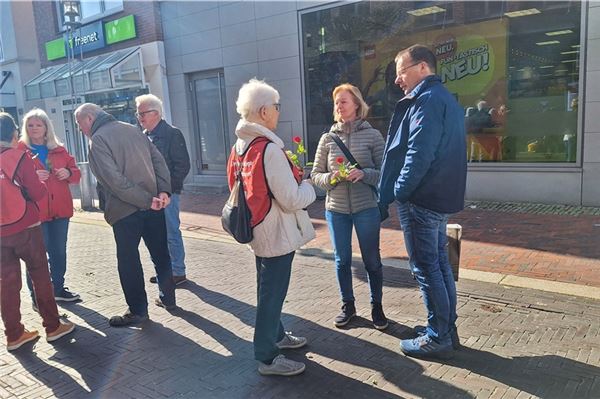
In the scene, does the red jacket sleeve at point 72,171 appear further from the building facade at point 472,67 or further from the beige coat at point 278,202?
the building facade at point 472,67

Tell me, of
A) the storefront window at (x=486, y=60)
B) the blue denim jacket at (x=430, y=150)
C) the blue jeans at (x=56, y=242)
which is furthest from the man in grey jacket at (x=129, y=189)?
the storefront window at (x=486, y=60)

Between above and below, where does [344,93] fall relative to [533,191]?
above

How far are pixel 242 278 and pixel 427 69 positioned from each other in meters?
3.23

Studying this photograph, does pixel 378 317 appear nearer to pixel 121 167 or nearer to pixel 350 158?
pixel 350 158

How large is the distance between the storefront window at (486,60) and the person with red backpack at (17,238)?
24.2ft

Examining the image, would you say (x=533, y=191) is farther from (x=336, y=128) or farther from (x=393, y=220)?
(x=336, y=128)

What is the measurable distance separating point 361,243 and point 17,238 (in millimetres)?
2663

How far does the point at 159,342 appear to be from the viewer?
3.97 meters

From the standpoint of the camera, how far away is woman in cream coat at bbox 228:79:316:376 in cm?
304

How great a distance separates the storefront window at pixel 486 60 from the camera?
8.20m

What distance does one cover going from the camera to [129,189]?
404 cm

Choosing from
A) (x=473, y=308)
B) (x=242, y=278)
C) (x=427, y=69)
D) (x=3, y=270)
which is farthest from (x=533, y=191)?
(x=3, y=270)

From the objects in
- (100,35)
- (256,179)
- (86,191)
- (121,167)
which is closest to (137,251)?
(121,167)

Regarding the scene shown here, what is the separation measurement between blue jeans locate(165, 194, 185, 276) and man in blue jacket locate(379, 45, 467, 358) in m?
2.64
